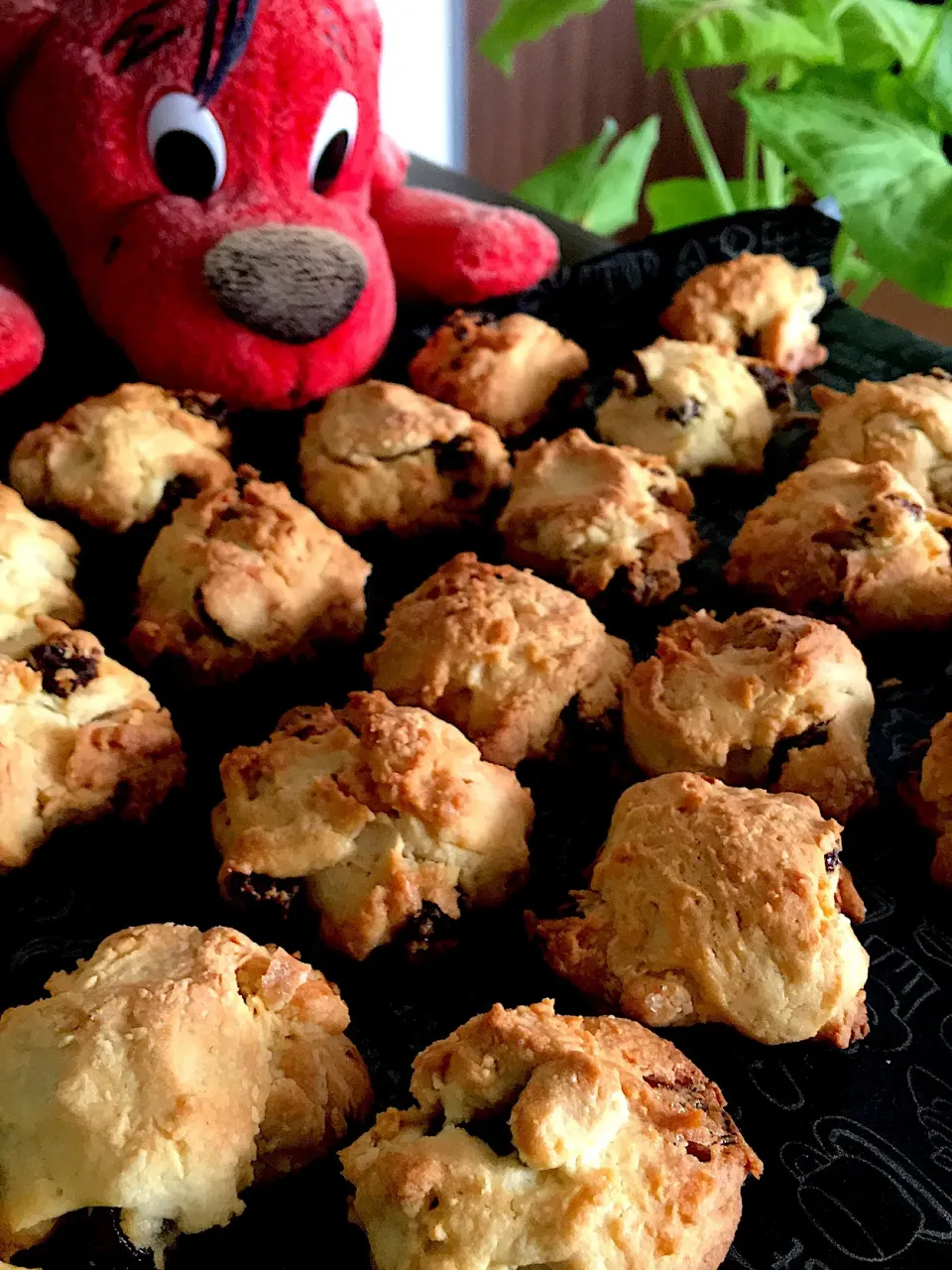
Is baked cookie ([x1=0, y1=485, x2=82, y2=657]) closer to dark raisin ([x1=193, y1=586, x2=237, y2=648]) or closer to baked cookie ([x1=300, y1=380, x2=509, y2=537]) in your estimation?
dark raisin ([x1=193, y1=586, x2=237, y2=648])

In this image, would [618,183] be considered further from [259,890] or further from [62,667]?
[259,890]

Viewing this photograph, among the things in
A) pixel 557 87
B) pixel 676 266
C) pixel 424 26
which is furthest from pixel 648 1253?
pixel 557 87

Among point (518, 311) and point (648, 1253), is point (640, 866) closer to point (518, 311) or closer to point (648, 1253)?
point (648, 1253)

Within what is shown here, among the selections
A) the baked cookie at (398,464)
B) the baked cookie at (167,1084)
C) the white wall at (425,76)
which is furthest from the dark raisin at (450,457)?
the white wall at (425,76)

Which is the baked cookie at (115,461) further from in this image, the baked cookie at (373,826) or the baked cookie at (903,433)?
the baked cookie at (903,433)

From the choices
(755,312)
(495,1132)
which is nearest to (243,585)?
(495,1132)

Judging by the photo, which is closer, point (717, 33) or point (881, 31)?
point (717, 33)

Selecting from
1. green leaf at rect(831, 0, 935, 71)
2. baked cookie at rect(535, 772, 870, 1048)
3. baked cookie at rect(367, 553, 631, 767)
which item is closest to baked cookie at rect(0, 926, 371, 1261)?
baked cookie at rect(535, 772, 870, 1048)
